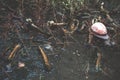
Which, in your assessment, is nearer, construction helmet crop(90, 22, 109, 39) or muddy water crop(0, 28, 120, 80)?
muddy water crop(0, 28, 120, 80)

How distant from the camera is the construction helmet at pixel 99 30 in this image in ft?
11.8

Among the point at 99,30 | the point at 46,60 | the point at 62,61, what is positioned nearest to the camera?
the point at 46,60

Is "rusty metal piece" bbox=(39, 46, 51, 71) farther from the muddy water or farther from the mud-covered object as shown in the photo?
the mud-covered object

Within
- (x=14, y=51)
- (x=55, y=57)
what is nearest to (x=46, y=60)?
(x=55, y=57)

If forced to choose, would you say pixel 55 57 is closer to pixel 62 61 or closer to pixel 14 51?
pixel 62 61

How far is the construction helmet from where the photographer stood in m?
3.60

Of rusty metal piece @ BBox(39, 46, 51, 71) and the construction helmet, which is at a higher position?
the construction helmet

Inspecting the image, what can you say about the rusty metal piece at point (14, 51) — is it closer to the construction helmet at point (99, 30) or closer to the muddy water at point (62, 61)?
the muddy water at point (62, 61)

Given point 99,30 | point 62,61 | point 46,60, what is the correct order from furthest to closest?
1. point 99,30
2. point 62,61
3. point 46,60

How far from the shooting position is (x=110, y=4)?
14.2 feet

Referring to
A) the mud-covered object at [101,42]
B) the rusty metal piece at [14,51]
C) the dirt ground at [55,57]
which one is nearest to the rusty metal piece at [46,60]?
the dirt ground at [55,57]

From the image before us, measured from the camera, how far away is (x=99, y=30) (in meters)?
3.59

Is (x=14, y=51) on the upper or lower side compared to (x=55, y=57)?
upper

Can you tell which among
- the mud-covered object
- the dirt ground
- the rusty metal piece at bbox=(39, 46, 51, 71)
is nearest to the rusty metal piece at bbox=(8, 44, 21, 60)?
the dirt ground
